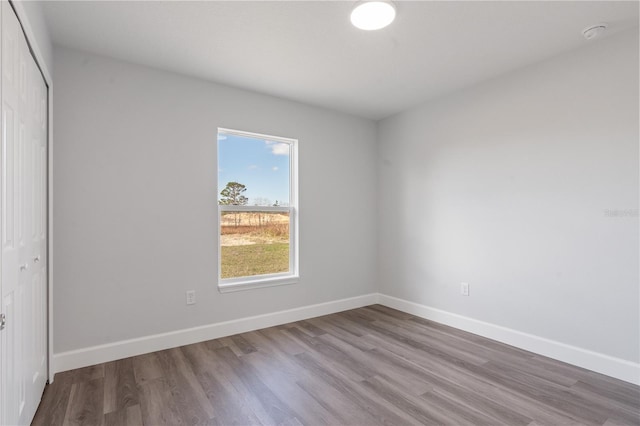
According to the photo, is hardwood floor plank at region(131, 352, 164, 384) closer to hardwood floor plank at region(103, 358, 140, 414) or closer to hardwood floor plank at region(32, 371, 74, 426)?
hardwood floor plank at region(103, 358, 140, 414)

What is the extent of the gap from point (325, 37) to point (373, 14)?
0.47 metres

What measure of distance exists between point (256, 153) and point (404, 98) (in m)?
1.83

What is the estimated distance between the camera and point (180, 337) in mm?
3109

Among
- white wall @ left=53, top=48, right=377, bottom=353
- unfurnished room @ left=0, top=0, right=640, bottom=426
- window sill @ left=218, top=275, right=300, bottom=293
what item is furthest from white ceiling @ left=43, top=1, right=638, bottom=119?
window sill @ left=218, top=275, right=300, bottom=293

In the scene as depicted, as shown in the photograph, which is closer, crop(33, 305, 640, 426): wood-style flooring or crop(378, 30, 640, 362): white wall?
crop(33, 305, 640, 426): wood-style flooring

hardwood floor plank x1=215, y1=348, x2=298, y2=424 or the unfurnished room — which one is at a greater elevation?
the unfurnished room

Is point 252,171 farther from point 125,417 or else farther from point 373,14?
point 125,417

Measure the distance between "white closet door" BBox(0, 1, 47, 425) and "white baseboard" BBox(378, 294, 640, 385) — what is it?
357 centimetres

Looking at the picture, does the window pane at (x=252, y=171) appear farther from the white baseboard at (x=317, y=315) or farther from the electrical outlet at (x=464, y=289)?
the electrical outlet at (x=464, y=289)

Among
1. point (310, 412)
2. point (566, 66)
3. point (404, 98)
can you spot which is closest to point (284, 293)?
point (310, 412)

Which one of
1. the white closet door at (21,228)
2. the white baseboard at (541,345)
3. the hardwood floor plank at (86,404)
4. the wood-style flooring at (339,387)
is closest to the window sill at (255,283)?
the wood-style flooring at (339,387)

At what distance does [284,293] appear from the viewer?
12.6ft

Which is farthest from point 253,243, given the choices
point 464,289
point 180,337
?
point 464,289

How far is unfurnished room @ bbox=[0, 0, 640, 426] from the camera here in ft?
6.92
